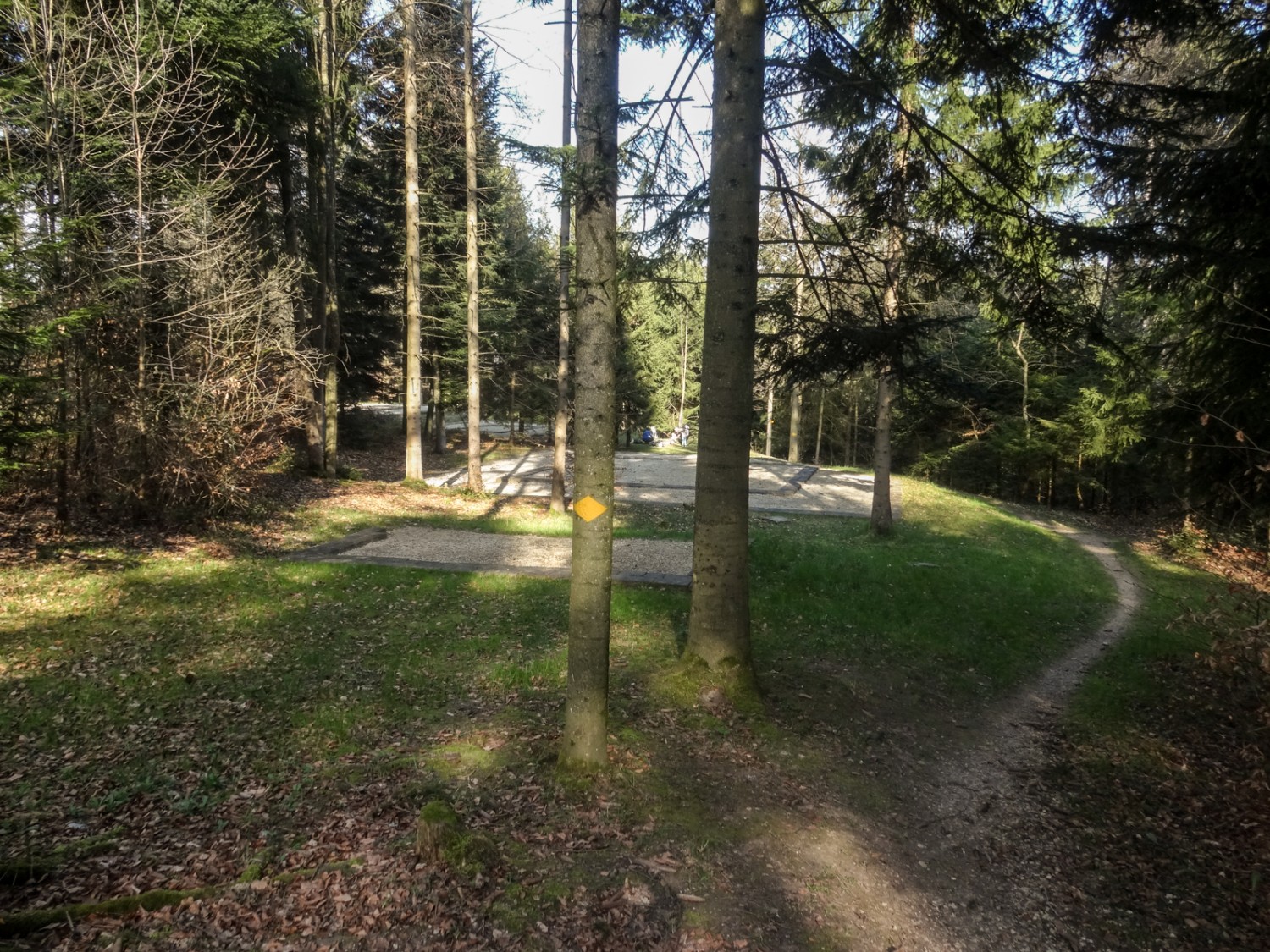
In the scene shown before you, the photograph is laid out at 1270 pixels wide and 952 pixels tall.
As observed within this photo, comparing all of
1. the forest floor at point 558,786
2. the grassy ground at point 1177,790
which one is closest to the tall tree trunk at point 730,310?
the forest floor at point 558,786

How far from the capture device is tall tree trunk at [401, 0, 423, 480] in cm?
1577

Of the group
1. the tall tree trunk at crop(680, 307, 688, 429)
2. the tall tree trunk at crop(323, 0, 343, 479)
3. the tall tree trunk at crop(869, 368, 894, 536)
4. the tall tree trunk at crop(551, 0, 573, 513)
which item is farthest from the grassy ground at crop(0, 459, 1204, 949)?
the tall tree trunk at crop(680, 307, 688, 429)

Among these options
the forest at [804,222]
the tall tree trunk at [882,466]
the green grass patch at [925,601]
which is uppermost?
the forest at [804,222]

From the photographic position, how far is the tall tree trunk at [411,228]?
51.7 feet

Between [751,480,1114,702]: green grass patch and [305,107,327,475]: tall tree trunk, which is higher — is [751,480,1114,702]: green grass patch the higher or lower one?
the lower one

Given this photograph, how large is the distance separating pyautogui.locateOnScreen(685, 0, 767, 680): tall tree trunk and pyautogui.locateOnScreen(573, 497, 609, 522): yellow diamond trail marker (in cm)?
155

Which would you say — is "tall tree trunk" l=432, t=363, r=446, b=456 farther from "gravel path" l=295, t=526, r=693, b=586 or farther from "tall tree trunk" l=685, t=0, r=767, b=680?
"tall tree trunk" l=685, t=0, r=767, b=680

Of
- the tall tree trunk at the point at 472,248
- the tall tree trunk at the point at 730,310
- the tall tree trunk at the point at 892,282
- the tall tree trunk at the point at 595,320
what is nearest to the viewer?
the tall tree trunk at the point at 595,320

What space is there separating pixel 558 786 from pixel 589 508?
1.83 metres

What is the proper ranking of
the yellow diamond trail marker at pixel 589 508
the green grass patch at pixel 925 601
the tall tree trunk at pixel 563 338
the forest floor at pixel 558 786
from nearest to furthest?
the forest floor at pixel 558 786, the yellow diamond trail marker at pixel 589 508, the green grass patch at pixel 925 601, the tall tree trunk at pixel 563 338

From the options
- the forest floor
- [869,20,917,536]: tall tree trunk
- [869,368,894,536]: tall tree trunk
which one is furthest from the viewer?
[869,368,894,536]: tall tree trunk

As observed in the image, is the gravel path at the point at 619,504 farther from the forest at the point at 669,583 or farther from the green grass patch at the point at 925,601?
the green grass patch at the point at 925,601

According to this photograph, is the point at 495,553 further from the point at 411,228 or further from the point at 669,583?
the point at 411,228

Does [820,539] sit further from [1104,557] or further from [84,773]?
[84,773]
